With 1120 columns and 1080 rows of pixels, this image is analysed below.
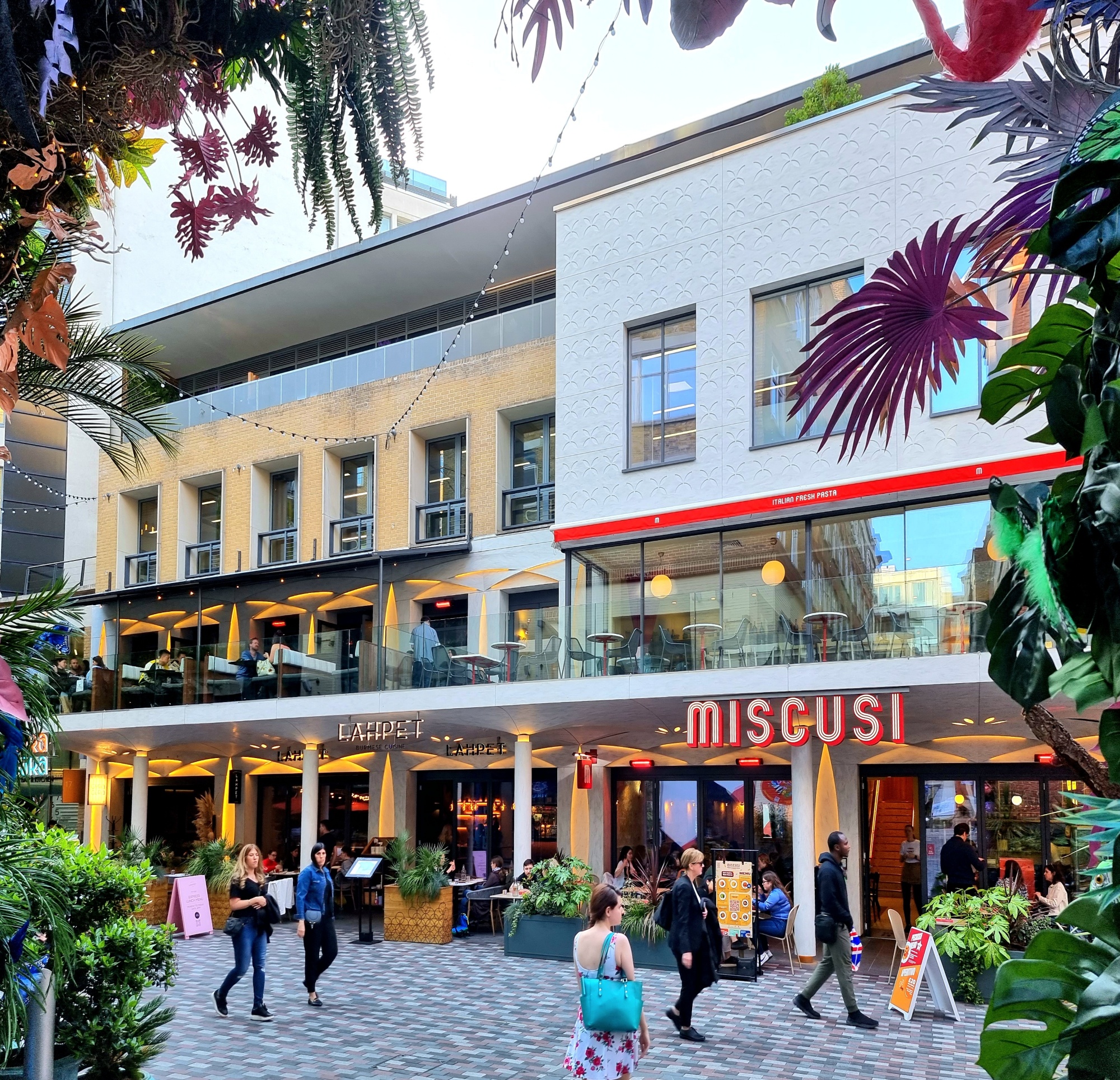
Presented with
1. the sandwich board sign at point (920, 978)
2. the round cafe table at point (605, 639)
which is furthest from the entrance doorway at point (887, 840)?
the sandwich board sign at point (920, 978)

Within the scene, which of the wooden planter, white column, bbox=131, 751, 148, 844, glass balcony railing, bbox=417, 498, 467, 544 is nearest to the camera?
the wooden planter

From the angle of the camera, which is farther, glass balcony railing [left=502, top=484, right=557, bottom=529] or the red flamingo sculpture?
glass balcony railing [left=502, top=484, right=557, bottom=529]

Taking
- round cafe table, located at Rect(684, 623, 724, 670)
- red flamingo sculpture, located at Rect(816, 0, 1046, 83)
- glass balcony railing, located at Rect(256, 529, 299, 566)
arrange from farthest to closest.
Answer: glass balcony railing, located at Rect(256, 529, 299, 566)
round cafe table, located at Rect(684, 623, 724, 670)
red flamingo sculpture, located at Rect(816, 0, 1046, 83)

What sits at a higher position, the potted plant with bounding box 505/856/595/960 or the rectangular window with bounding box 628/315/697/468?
the rectangular window with bounding box 628/315/697/468

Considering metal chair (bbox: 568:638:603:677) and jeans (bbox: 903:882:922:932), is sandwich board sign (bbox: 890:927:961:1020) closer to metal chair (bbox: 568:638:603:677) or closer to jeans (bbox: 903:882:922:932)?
jeans (bbox: 903:882:922:932)

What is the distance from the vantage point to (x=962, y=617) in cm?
1549

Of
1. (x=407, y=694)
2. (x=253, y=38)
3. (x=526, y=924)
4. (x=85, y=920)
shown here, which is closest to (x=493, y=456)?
(x=407, y=694)

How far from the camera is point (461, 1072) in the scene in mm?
10031

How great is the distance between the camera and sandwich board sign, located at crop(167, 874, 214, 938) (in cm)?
1838

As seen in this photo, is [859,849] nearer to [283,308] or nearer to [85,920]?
[85,920]

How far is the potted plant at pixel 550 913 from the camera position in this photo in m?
16.6

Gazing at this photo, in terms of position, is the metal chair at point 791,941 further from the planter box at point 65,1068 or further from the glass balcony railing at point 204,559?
the glass balcony railing at point 204,559

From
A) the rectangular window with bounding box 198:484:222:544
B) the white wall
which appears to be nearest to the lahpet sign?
the white wall

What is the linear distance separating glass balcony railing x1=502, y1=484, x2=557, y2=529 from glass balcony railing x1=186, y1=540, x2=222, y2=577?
27.4 ft
